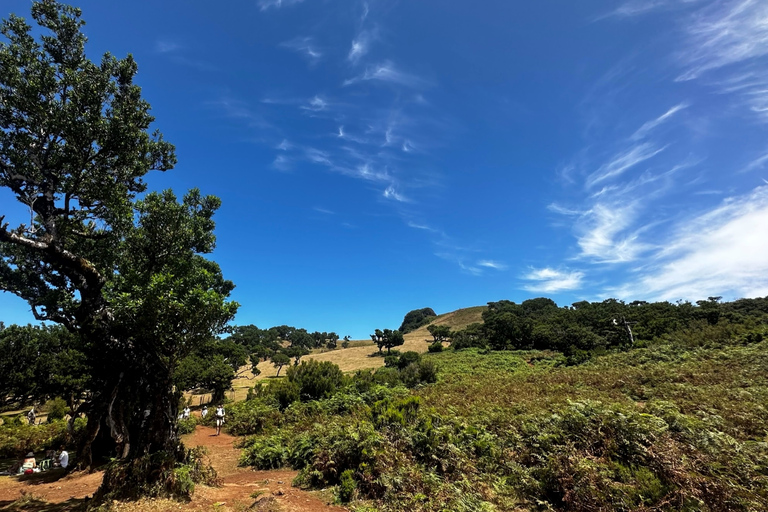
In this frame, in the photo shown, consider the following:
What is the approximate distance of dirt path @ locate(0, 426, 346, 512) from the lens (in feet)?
25.9

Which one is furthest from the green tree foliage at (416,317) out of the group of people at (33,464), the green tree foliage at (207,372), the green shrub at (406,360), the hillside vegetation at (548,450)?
the group of people at (33,464)

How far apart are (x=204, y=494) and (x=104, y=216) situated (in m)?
8.82

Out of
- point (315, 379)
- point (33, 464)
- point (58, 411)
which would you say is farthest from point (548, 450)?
point (58, 411)

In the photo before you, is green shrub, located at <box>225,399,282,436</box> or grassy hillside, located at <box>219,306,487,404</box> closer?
green shrub, located at <box>225,399,282,436</box>

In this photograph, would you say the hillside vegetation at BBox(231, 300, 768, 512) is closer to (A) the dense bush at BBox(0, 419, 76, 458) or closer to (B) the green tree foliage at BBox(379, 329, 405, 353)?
(A) the dense bush at BBox(0, 419, 76, 458)

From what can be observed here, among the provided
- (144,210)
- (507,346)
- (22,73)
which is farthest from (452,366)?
(22,73)

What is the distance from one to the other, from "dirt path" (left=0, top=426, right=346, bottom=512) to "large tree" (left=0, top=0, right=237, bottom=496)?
55.0 inches

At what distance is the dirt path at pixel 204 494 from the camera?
7898 millimetres

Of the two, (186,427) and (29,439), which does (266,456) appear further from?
(29,439)

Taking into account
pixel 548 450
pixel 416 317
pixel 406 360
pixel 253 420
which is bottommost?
pixel 253 420

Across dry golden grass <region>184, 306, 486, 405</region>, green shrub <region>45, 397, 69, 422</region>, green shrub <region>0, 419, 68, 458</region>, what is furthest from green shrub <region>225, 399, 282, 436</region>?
dry golden grass <region>184, 306, 486, 405</region>

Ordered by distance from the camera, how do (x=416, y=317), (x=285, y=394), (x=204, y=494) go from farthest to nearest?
(x=416, y=317) < (x=285, y=394) < (x=204, y=494)

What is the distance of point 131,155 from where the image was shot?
912 cm

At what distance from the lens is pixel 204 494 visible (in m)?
8.70
